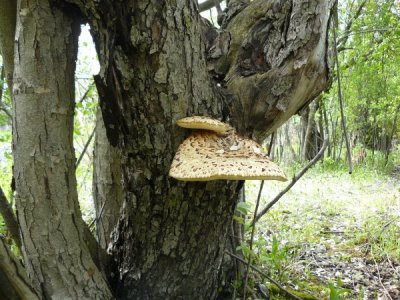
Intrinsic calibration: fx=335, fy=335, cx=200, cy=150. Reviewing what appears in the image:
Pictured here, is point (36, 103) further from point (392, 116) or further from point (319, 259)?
point (392, 116)

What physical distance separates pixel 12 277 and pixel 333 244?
4130 mm

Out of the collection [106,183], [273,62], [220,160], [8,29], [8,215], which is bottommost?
[8,215]

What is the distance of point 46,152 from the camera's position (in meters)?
1.92

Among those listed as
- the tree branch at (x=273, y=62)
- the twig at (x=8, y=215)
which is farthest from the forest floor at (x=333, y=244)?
the twig at (x=8, y=215)

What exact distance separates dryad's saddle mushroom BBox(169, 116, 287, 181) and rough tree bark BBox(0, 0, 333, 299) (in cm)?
11

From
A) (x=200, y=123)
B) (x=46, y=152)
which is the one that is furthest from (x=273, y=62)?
(x=46, y=152)

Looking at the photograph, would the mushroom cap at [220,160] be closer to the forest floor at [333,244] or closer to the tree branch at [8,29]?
the tree branch at [8,29]

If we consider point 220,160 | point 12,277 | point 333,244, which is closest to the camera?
point 12,277

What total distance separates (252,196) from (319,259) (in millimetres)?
3035

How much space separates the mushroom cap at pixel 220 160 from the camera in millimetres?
1538

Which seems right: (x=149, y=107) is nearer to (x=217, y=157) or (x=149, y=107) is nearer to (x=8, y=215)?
(x=217, y=157)

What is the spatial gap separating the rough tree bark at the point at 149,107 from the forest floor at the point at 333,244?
4.32ft

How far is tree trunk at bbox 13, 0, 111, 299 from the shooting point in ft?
6.27

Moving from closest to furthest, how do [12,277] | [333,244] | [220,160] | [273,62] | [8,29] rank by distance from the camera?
[12,277], [220,160], [273,62], [8,29], [333,244]
